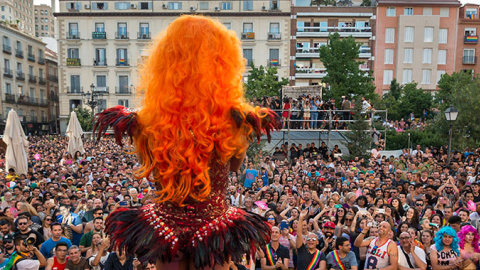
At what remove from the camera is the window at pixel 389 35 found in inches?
1678

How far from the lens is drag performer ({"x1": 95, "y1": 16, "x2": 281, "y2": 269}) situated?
195 centimetres

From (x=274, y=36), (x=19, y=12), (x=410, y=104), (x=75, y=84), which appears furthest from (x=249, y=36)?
(x=19, y=12)

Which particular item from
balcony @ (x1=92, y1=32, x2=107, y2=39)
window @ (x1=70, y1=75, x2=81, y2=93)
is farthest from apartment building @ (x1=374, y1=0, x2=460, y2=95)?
window @ (x1=70, y1=75, x2=81, y2=93)

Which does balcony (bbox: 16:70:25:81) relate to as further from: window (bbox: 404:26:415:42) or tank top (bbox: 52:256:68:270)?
tank top (bbox: 52:256:68:270)

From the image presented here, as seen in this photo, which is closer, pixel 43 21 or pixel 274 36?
pixel 274 36

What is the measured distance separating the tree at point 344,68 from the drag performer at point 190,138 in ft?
98.5

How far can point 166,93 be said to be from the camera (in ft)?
6.42

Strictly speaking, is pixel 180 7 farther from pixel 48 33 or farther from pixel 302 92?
pixel 48 33

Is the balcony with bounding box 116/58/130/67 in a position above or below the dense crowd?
above

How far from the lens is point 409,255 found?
5195mm

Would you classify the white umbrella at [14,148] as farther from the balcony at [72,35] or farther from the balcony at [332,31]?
the balcony at [332,31]

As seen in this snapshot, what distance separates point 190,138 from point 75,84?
41.6 m

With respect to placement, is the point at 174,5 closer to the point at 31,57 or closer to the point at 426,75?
the point at 31,57

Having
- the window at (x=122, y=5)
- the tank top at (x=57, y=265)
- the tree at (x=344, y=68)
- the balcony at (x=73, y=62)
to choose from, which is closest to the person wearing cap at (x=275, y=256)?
the tank top at (x=57, y=265)
